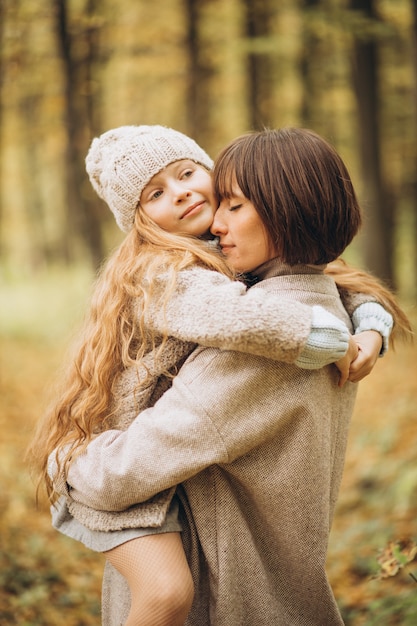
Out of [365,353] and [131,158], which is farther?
[131,158]

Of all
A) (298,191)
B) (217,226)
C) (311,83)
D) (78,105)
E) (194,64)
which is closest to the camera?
(298,191)

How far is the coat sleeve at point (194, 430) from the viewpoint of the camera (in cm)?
189

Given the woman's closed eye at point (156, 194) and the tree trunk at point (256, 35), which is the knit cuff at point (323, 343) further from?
the tree trunk at point (256, 35)

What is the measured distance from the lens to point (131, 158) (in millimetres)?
2438

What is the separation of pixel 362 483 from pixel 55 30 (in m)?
8.36

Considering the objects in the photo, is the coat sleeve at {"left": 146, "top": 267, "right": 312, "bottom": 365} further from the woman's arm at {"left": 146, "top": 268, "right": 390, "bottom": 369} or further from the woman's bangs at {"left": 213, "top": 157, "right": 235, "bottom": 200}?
the woman's bangs at {"left": 213, "top": 157, "right": 235, "bottom": 200}

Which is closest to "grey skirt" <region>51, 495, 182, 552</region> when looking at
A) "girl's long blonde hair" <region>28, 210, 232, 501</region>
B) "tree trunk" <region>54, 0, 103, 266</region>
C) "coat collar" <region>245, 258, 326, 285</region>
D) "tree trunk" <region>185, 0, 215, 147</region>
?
"girl's long blonde hair" <region>28, 210, 232, 501</region>

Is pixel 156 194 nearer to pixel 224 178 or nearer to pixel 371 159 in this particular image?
pixel 224 178

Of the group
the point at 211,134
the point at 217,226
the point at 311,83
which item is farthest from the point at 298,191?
the point at 211,134

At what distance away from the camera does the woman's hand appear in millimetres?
2129

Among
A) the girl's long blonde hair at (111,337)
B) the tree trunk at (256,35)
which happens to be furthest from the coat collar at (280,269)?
the tree trunk at (256,35)

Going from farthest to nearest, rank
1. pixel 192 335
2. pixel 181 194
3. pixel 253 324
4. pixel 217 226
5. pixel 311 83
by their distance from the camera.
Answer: pixel 311 83 → pixel 181 194 → pixel 217 226 → pixel 192 335 → pixel 253 324

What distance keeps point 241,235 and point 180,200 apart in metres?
0.37

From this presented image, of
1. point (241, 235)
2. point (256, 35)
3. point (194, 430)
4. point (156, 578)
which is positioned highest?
point (256, 35)
